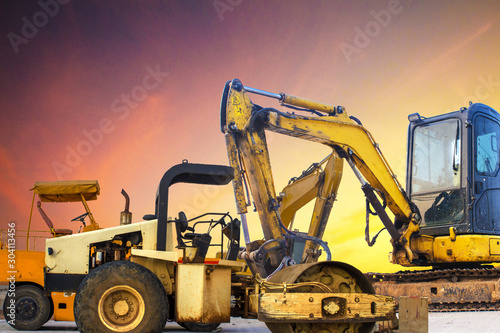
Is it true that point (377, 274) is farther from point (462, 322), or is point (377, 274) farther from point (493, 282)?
point (462, 322)

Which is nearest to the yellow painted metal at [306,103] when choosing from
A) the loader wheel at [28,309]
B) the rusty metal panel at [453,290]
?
the rusty metal panel at [453,290]

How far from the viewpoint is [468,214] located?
12242mm

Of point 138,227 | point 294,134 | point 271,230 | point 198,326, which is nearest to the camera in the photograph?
point 138,227

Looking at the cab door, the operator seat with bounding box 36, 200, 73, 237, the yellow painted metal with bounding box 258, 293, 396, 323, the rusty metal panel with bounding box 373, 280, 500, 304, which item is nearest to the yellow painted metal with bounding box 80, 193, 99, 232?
the operator seat with bounding box 36, 200, 73, 237

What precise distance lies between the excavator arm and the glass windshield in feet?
2.32

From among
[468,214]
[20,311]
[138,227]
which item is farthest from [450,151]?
[20,311]

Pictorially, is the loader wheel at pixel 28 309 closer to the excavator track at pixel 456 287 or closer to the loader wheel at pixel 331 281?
the loader wheel at pixel 331 281

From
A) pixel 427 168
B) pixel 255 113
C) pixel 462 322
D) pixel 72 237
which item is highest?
pixel 255 113

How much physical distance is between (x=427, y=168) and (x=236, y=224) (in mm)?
7485

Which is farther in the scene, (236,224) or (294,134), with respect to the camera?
(294,134)

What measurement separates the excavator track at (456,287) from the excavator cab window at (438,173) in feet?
3.93

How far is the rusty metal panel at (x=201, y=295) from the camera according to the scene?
21.8ft

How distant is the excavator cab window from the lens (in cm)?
1261

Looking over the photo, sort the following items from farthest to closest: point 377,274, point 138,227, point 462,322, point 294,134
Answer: point 377,274, point 294,134, point 462,322, point 138,227
